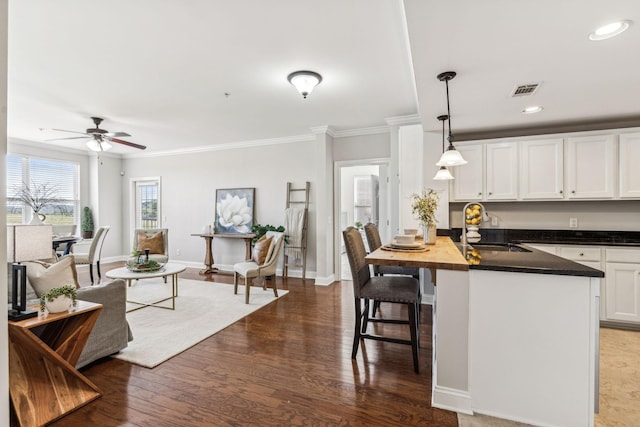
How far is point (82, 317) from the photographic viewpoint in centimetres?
208

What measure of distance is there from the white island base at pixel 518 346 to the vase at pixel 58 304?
2.42 m

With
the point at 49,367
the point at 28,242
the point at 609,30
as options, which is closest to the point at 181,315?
the point at 49,367

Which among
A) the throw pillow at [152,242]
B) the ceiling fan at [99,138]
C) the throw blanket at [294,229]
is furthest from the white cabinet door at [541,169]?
the throw pillow at [152,242]

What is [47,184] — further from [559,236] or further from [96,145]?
[559,236]

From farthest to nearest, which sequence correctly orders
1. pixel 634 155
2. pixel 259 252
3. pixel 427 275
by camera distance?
1. pixel 259 252
2. pixel 427 275
3. pixel 634 155

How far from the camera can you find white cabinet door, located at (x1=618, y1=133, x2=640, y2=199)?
327 centimetres

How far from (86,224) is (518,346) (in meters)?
8.15

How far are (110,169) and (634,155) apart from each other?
30.7 ft

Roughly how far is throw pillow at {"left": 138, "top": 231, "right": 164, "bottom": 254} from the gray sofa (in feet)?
9.65

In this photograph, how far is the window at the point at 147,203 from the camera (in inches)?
284

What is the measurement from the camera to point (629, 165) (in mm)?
3291

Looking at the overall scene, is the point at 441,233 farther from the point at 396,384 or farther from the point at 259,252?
the point at 259,252

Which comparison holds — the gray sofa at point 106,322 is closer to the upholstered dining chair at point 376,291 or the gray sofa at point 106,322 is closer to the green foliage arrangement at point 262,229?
the upholstered dining chair at point 376,291

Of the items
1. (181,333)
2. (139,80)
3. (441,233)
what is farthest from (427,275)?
(139,80)
